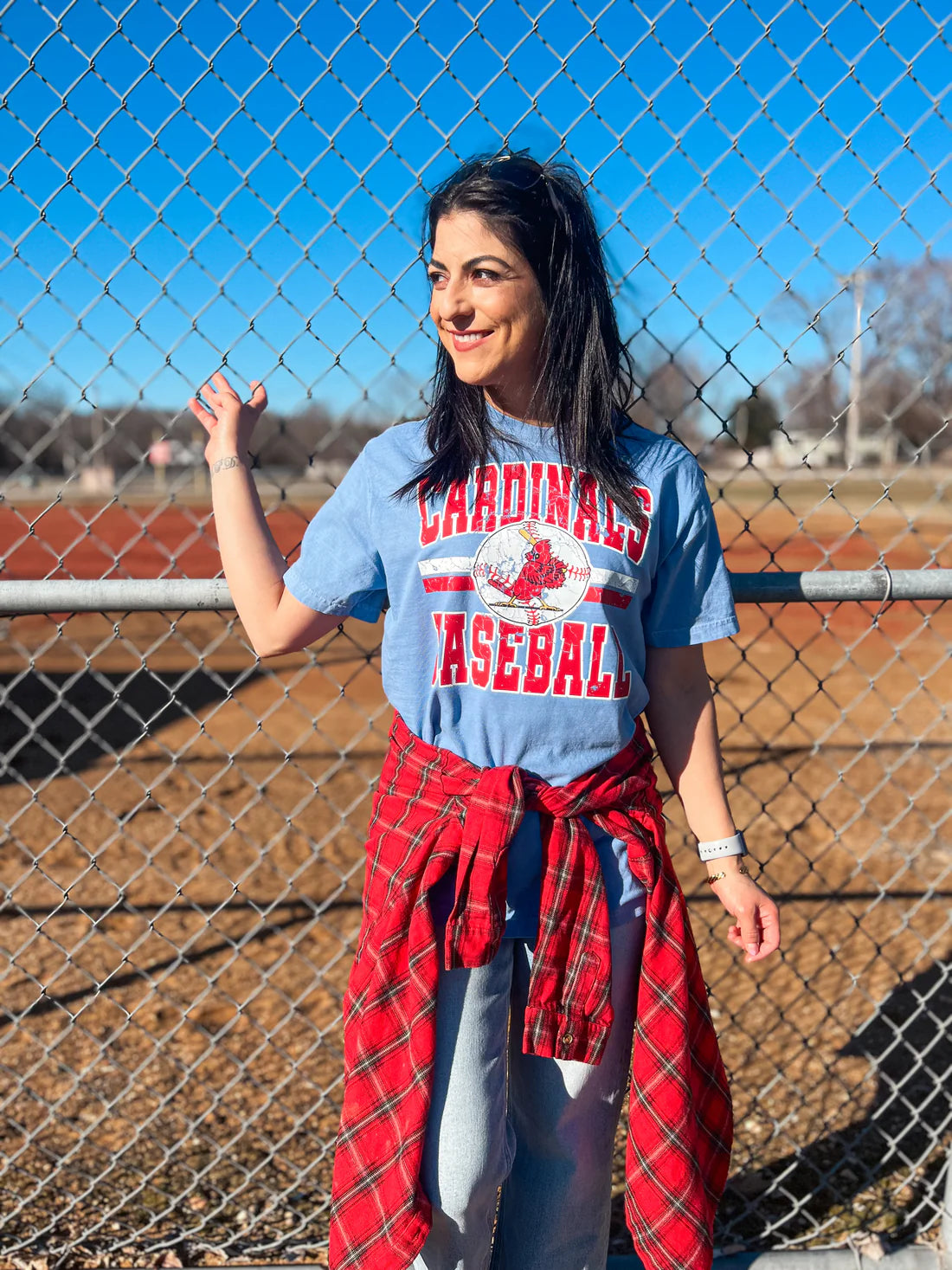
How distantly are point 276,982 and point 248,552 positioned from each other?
232 centimetres

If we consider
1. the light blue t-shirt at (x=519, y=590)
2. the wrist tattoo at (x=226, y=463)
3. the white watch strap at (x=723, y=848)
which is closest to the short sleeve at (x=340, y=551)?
the light blue t-shirt at (x=519, y=590)

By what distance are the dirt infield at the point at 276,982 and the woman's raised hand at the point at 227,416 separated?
1.26ft

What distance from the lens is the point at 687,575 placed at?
1.49m

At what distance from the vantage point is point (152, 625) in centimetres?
1049

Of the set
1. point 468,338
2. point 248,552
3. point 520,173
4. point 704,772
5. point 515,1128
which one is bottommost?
point 515,1128

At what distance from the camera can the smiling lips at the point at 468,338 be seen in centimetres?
141

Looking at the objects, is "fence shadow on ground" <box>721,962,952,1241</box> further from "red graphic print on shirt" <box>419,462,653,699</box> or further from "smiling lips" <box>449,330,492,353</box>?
"smiling lips" <box>449,330,492,353</box>

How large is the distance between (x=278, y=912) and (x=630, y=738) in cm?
278

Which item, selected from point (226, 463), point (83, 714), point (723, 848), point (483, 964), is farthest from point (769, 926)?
point (83, 714)

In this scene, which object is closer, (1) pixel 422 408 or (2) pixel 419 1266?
(2) pixel 419 1266

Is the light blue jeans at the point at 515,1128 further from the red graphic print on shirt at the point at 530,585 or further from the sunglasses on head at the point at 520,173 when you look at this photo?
the sunglasses on head at the point at 520,173

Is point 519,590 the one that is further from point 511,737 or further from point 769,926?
point 769,926

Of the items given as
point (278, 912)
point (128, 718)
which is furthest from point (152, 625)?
point (278, 912)

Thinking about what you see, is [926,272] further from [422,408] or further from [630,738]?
[630,738]
